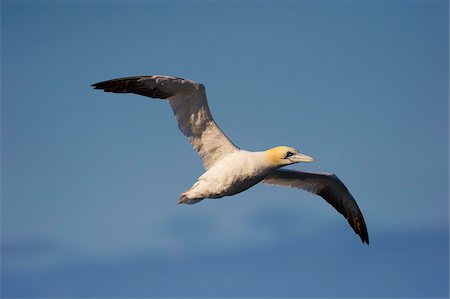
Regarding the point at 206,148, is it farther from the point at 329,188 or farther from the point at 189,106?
the point at 329,188

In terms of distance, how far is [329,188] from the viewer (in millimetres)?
22438

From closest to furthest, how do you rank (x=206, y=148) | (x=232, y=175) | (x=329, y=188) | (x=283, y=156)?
(x=232, y=175)
(x=283, y=156)
(x=206, y=148)
(x=329, y=188)

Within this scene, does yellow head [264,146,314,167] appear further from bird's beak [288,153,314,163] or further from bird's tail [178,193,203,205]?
bird's tail [178,193,203,205]

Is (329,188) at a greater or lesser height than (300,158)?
greater

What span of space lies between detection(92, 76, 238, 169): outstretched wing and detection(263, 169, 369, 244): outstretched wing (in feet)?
7.30

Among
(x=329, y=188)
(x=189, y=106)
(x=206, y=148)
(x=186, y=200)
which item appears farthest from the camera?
(x=329, y=188)

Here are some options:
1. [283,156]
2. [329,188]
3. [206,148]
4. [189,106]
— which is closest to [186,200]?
[206,148]

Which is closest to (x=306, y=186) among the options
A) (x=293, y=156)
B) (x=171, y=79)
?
(x=293, y=156)

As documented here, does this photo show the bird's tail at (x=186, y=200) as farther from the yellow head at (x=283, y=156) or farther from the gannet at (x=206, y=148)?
the yellow head at (x=283, y=156)

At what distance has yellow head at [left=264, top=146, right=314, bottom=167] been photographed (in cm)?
1897

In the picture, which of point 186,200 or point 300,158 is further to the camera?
point 186,200

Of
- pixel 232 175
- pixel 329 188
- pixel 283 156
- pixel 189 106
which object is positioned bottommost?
pixel 232 175

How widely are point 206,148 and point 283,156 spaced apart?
177 centimetres

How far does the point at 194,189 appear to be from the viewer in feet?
63.3
